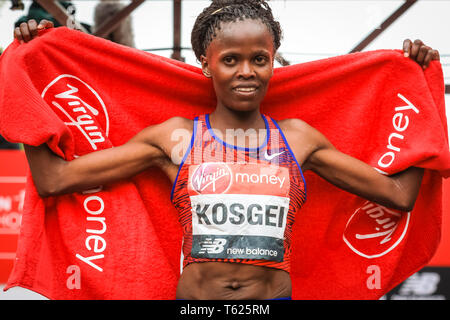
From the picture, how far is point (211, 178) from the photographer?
5.63ft

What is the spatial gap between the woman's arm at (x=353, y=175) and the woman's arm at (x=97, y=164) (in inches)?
22.9

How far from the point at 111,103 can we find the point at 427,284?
2.54m

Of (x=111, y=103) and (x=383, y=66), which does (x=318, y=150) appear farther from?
(x=111, y=103)

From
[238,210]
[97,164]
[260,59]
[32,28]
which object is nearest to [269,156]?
[238,210]

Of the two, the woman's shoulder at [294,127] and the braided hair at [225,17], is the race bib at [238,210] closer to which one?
Answer: the woman's shoulder at [294,127]

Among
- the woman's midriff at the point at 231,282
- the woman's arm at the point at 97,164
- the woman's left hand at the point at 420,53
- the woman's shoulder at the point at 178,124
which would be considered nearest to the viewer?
the woman's midriff at the point at 231,282

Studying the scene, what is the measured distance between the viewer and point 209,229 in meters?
1.67

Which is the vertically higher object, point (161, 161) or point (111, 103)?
point (111, 103)

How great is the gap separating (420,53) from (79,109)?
148 centimetres

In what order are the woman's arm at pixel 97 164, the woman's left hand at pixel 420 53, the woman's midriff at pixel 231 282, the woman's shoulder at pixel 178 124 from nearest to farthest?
the woman's midriff at pixel 231 282
the woman's arm at pixel 97 164
the woman's shoulder at pixel 178 124
the woman's left hand at pixel 420 53

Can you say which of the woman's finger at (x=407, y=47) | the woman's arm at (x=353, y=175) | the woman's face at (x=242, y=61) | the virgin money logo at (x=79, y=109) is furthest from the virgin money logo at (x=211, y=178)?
the woman's finger at (x=407, y=47)

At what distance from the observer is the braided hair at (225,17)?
5.89 ft
